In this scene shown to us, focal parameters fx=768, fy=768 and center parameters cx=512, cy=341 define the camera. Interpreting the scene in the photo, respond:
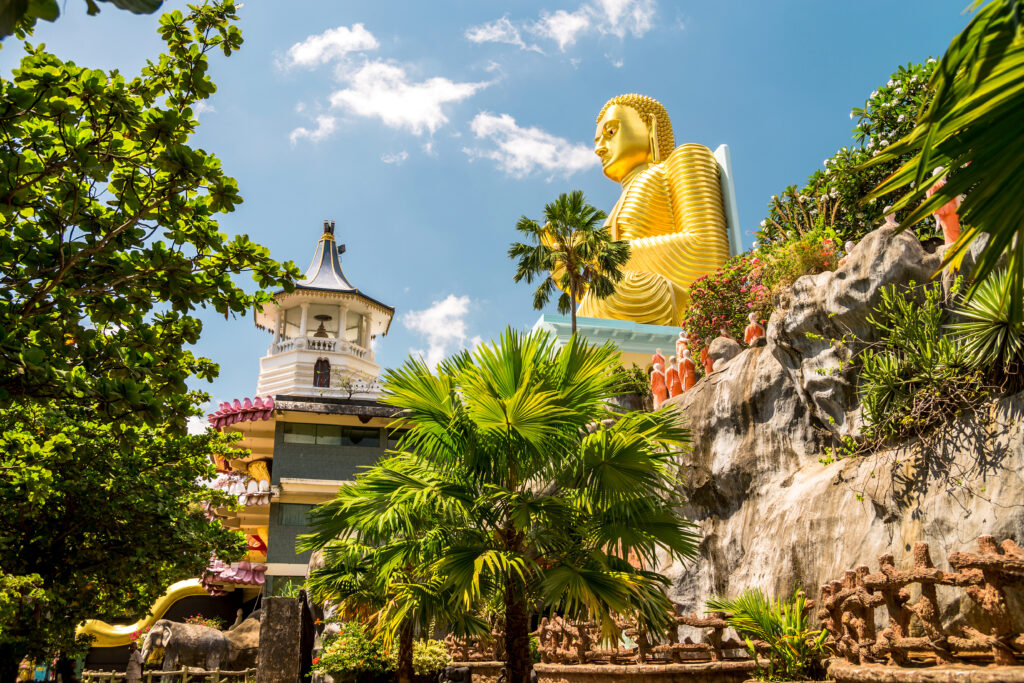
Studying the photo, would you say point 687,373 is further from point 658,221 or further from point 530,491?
point 658,221

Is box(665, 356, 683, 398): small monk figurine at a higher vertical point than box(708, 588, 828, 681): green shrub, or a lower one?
higher

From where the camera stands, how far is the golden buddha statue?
2833 cm

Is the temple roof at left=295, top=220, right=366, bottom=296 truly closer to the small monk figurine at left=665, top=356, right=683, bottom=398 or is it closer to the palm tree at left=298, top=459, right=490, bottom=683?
the small monk figurine at left=665, top=356, right=683, bottom=398

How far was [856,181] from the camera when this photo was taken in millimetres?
18000

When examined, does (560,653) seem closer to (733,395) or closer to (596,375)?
(596,375)

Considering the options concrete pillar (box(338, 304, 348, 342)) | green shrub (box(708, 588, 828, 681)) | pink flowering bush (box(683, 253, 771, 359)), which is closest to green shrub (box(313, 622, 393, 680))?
green shrub (box(708, 588, 828, 681))

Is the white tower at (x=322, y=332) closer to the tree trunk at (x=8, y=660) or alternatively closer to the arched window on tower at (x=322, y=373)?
the arched window on tower at (x=322, y=373)

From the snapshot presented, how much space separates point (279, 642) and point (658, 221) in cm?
2198

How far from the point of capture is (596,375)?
9023mm

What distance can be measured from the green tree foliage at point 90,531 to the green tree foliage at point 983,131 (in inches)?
384

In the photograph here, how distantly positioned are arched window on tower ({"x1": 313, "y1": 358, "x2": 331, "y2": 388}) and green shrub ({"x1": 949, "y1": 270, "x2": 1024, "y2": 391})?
33026 millimetres

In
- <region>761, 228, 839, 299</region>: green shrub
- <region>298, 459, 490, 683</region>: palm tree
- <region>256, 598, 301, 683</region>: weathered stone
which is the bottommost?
<region>256, 598, 301, 683</region>: weathered stone

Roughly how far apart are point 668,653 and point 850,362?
17.6ft

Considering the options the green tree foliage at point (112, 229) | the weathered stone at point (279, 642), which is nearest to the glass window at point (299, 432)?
the weathered stone at point (279, 642)
